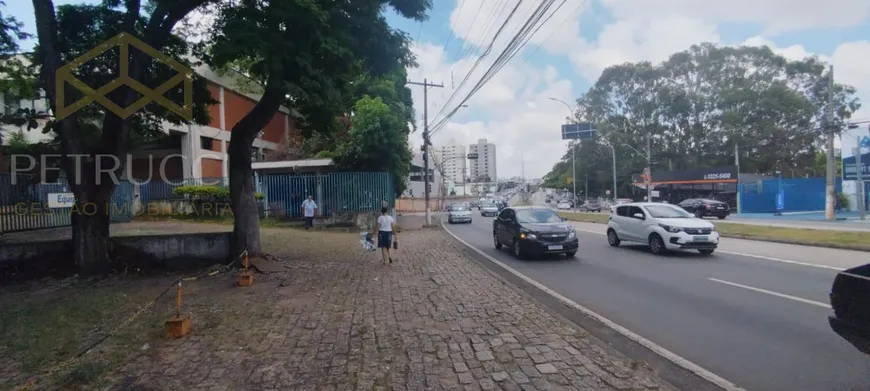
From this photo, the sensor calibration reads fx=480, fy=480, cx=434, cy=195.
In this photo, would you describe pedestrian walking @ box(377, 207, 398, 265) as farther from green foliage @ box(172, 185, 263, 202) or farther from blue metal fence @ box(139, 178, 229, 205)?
blue metal fence @ box(139, 178, 229, 205)

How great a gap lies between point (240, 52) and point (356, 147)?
14.9 metres

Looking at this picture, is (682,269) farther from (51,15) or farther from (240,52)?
(51,15)

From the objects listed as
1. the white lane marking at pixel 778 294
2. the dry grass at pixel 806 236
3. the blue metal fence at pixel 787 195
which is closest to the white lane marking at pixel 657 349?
the white lane marking at pixel 778 294

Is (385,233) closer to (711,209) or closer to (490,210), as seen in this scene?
(711,209)

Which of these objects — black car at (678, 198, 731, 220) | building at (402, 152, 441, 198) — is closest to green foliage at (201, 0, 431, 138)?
black car at (678, 198, 731, 220)

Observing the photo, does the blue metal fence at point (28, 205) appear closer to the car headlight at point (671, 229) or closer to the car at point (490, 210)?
the car headlight at point (671, 229)

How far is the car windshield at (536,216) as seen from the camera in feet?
43.3

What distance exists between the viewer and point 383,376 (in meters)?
4.44

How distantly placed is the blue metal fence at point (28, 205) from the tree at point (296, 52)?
5.80 m

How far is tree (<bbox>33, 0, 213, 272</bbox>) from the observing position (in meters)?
9.32

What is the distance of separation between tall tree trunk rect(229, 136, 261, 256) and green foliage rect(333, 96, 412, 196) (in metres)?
12.2

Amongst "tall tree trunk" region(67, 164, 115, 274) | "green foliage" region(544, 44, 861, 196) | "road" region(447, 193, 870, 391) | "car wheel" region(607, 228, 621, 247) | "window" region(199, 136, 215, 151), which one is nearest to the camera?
"road" region(447, 193, 870, 391)

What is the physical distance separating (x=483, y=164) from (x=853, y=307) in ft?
310

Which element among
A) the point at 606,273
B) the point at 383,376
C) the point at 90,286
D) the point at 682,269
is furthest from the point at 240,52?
the point at 682,269
